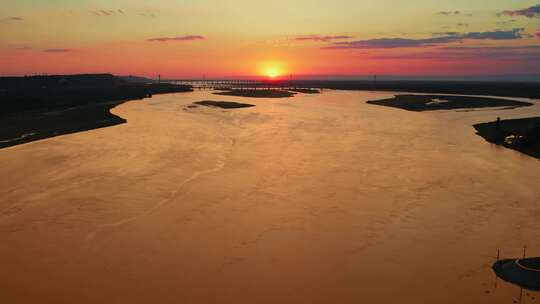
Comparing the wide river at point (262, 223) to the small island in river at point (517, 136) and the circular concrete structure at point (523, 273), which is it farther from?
the small island in river at point (517, 136)

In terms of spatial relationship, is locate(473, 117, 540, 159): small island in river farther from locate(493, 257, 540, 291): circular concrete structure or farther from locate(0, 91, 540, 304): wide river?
locate(493, 257, 540, 291): circular concrete structure

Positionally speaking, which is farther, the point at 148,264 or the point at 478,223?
the point at 478,223

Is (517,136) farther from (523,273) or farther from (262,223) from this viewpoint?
(262,223)

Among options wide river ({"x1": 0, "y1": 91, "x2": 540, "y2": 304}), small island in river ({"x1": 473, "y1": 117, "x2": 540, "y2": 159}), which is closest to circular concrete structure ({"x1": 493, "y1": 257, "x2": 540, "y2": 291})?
wide river ({"x1": 0, "y1": 91, "x2": 540, "y2": 304})

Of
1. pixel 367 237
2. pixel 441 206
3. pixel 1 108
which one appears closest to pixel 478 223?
pixel 441 206

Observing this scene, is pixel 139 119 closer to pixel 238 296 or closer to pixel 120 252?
pixel 120 252

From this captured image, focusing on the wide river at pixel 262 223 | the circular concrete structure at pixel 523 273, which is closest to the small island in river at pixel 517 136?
the wide river at pixel 262 223
